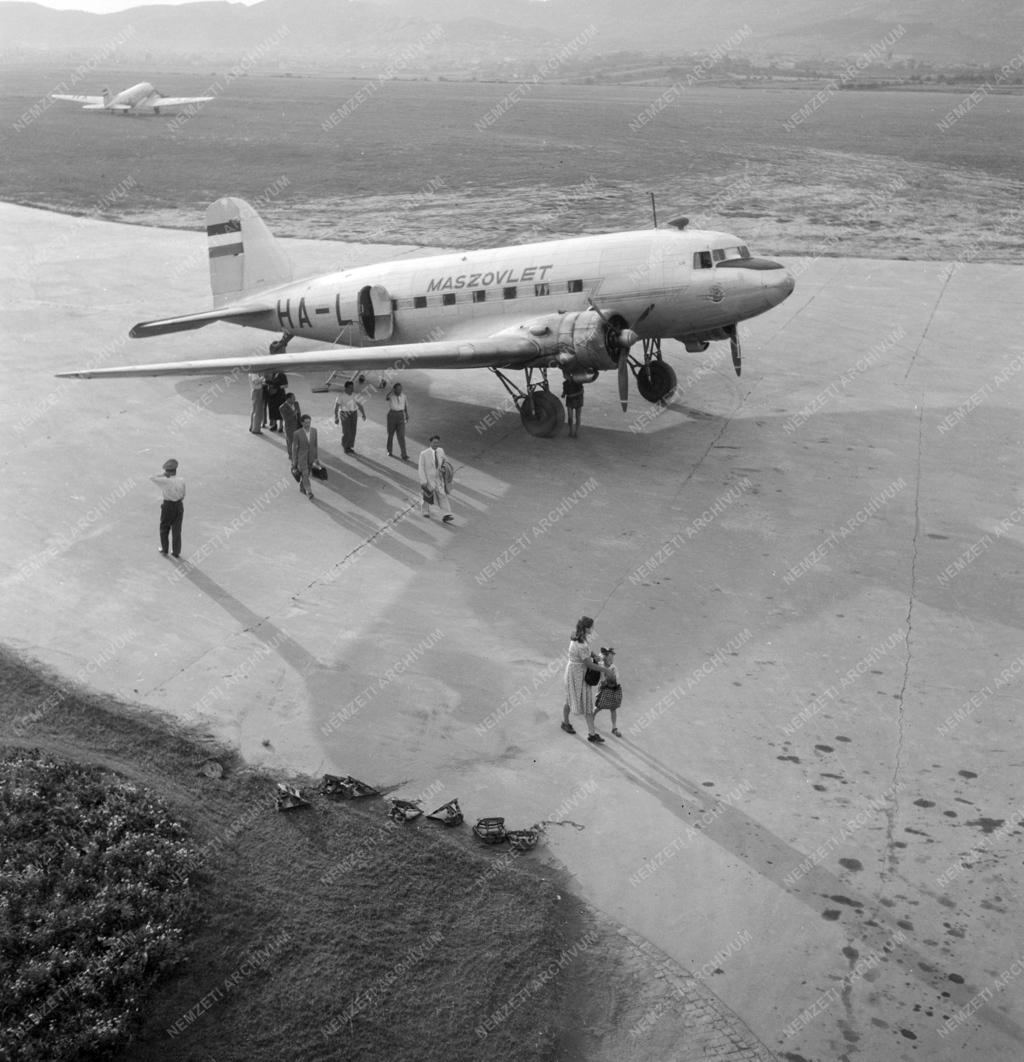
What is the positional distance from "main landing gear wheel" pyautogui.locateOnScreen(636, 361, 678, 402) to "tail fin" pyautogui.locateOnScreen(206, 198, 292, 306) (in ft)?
32.0

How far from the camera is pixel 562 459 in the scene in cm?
2397

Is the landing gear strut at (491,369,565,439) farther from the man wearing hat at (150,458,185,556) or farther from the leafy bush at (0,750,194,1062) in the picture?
the leafy bush at (0,750,194,1062)

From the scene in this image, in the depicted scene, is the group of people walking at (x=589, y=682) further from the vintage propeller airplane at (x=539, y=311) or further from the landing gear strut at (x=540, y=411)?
the landing gear strut at (x=540, y=411)

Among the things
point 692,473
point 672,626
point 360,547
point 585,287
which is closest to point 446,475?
point 360,547

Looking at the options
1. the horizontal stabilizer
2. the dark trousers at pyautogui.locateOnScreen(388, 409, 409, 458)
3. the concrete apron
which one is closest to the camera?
the concrete apron

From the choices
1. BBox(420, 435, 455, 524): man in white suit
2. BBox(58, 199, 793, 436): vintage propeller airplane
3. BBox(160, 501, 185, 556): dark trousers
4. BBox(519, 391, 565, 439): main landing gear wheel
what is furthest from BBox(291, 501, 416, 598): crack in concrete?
BBox(519, 391, 565, 439): main landing gear wheel

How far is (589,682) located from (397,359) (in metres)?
10.7

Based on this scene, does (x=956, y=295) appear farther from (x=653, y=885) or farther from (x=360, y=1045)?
(x=360, y=1045)

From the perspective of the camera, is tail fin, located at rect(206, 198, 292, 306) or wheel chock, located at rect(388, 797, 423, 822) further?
tail fin, located at rect(206, 198, 292, 306)

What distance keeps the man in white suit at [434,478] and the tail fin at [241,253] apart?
1092 cm

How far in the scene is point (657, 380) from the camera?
87.9ft

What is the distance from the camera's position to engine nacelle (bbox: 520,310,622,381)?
23.0m

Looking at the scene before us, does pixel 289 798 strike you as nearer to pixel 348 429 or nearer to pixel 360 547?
pixel 360 547

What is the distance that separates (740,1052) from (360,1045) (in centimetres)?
339
